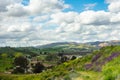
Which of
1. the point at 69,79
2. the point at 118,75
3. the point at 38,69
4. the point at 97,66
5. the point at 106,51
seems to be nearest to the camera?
the point at 118,75

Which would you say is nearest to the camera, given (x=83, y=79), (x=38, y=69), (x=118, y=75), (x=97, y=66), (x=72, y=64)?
(x=118, y=75)

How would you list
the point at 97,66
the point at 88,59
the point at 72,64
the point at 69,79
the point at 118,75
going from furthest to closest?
the point at 72,64 < the point at 88,59 < the point at 97,66 < the point at 69,79 < the point at 118,75

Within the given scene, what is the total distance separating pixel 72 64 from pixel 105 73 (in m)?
121

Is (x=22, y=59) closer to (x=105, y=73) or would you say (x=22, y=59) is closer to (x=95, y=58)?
(x=95, y=58)

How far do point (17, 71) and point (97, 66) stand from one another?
102816mm

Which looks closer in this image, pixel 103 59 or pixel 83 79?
pixel 83 79

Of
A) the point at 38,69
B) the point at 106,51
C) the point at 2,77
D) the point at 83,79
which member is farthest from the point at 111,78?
the point at 38,69

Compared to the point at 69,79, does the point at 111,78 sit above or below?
above

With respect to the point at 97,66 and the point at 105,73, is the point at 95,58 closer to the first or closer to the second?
the point at 97,66

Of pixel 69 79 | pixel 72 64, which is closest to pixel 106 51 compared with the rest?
pixel 72 64

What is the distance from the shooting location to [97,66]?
10044cm

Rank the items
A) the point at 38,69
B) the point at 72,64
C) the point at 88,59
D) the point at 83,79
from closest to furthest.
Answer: the point at 83,79, the point at 88,59, the point at 72,64, the point at 38,69

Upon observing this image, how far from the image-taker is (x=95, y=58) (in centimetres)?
11712

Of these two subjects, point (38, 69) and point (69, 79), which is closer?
point (69, 79)
